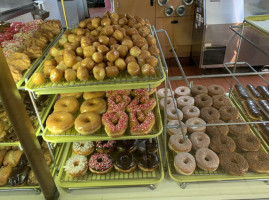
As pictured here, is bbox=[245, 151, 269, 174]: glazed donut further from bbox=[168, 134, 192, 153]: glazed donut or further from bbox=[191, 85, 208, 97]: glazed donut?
bbox=[191, 85, 208, 97]: glazed donut

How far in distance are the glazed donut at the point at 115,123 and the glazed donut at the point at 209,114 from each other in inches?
39.3

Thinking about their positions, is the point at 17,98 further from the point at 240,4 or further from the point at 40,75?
the point at 240,4

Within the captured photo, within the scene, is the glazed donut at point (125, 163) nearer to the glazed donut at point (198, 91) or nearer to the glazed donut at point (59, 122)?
the glazed donut at point (59, 122)

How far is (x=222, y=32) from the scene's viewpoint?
4.66m

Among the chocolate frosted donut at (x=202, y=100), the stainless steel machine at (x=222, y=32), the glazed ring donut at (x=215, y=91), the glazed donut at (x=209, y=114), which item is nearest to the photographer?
the glazed donut at (x=209, y=114)

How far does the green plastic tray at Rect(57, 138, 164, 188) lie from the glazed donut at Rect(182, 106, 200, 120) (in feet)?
2.20

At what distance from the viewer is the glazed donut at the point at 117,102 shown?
1.99m

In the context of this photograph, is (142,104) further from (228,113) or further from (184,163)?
(228,113)

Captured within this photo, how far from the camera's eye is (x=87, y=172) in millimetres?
2111

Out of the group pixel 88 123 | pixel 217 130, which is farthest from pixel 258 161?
pixel 88 123

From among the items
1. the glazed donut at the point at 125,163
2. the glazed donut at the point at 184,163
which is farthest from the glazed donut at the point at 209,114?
the glazed donut at the point at 125,163

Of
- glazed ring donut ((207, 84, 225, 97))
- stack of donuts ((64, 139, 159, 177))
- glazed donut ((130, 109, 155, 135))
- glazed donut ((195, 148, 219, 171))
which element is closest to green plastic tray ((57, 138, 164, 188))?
stack of donuts ((64, 139, 159, 177))

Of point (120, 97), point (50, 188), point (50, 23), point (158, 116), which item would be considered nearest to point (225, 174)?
point (158, 116)

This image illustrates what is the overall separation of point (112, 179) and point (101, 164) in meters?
0.17
